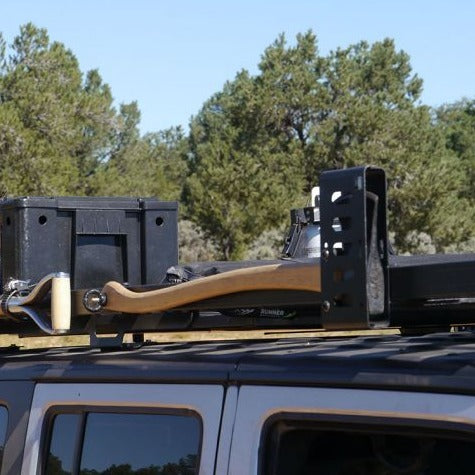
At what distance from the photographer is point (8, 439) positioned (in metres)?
2.77

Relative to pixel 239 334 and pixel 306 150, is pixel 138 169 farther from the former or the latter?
pixel 239 334

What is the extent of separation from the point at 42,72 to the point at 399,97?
17786 millimetres

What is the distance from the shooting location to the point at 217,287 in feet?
8.34

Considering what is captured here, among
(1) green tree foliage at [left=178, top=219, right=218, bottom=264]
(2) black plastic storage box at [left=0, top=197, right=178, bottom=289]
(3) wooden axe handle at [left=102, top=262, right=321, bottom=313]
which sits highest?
(1) green tree foliage at [left=178, top=219, right=218, bottom=264]

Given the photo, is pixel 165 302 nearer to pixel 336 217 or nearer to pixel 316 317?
pixel 316 317

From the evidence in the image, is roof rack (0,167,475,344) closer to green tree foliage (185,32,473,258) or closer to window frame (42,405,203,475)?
window frame (42,405,203,475)

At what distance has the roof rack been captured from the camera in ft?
7.00

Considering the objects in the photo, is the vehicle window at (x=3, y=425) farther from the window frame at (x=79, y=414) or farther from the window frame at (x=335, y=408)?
the window frame at (x=335, y=408)

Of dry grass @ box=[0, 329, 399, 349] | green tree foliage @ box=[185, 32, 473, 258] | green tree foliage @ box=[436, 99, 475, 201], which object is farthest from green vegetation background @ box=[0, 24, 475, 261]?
dry grass @ box=[0, 329, 399, 349]

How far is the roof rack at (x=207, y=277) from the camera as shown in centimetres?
213

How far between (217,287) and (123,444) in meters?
0.44

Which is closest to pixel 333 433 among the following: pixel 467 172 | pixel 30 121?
pixel 30 121

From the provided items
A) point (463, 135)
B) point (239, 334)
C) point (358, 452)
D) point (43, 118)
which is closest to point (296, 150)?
point (43, 118)

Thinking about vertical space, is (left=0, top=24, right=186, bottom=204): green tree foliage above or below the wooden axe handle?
above
